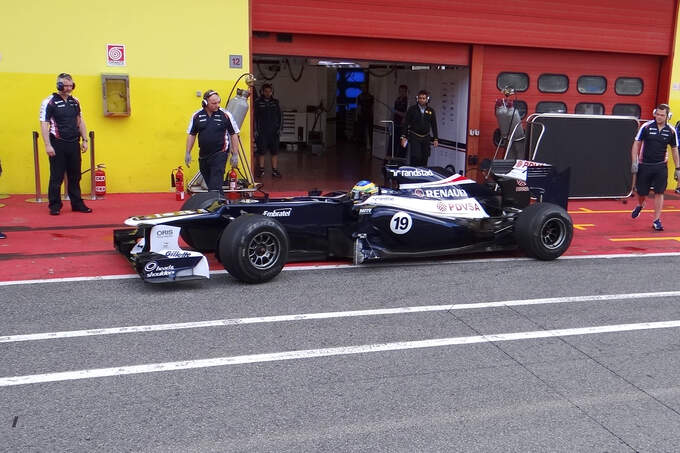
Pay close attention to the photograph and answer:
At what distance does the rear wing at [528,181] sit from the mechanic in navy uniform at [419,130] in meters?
3.94

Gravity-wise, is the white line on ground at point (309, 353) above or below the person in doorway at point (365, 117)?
below

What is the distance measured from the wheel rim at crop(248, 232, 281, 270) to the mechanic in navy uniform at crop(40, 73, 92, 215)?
14.7 ft

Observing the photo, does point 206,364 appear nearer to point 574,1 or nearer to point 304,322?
point 304,322

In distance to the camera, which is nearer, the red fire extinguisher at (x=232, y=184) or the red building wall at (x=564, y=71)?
the red fire extinguisher at (x=232, y=184)

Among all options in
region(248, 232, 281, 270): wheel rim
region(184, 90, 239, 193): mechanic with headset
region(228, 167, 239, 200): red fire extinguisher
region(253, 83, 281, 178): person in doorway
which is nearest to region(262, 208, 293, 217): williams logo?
region(248, 232, 281, 270): wheel rim

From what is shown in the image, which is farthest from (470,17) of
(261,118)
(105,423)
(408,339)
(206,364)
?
(105,423)

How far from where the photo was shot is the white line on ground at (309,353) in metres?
4.83

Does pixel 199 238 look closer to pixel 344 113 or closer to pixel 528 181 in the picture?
pixel 528 181

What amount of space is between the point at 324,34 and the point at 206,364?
8682 millimetres

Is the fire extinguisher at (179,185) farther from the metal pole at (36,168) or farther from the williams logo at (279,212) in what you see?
the williams logo at (279,212)

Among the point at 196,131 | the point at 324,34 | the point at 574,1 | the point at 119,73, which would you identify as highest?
the point at 574,1

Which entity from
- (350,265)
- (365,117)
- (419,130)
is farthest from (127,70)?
(365,117)

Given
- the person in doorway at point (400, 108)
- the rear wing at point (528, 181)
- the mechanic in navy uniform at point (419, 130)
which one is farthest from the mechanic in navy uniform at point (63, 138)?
the person in doorway at point (400, 108)

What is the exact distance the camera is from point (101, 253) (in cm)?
836
